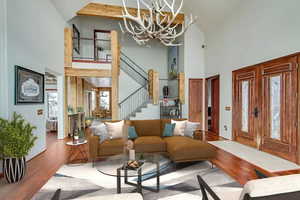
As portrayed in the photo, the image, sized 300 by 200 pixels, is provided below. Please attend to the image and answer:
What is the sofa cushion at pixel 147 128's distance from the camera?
3.87 m

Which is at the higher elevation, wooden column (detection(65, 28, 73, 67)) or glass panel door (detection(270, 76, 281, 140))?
wooden column (detection(65, 28, 73, 67))

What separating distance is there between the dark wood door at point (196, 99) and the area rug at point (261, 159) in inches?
102

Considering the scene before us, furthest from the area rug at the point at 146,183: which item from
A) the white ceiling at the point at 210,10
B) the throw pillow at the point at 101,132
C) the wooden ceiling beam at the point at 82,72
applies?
the white ceiling at the point at 210,10

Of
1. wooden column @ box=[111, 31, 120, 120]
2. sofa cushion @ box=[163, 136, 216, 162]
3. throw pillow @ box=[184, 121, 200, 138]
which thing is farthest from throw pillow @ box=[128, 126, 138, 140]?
wooden column @ box=[111, 31, 120, 120]

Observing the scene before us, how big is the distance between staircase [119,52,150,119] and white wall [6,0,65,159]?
3.27 m

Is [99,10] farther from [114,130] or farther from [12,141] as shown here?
[12,141]

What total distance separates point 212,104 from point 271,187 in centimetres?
633

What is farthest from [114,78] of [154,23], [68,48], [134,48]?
[134,48]

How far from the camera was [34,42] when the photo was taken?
3.81 m

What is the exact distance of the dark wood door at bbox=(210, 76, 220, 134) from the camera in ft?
20.7

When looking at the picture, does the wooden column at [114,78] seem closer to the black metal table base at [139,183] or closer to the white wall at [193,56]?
the white wall at [193,56]

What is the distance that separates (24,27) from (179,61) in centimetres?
599

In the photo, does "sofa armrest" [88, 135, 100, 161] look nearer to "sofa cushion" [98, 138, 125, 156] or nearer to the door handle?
"sofa cushion" [98, 138, 125, 156]

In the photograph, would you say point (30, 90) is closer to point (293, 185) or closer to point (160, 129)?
point (160, 129)
